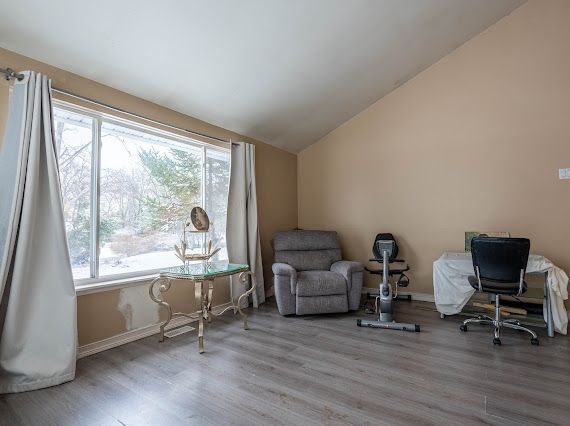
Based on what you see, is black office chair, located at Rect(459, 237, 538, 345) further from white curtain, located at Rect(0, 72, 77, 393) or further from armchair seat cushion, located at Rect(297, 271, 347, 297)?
white curtain, located at Rect(0, 72, 77, 393)

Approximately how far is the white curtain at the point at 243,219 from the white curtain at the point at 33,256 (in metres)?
1.73

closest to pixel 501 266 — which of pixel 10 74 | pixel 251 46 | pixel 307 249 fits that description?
pixel 307 249

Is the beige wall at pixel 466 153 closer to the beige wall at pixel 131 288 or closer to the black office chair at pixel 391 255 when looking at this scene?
the black office chair at pixel 391 255

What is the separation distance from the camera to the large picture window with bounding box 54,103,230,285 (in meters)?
2.39

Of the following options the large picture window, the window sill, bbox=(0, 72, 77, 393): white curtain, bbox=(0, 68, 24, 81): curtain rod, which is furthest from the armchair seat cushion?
bbox=(0, 68, 24, 81): curtain rod

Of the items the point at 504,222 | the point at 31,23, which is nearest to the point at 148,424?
the point at 31,23

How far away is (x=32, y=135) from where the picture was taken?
197 centimetres

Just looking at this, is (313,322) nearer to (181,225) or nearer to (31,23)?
(181,225)

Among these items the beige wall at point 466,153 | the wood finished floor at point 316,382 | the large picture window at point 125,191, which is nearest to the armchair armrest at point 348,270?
the wood finished floor at point 316,382

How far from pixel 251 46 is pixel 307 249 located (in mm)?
2387

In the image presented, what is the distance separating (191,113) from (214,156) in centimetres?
58

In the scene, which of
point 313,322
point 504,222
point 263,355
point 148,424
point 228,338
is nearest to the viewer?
point 148,424

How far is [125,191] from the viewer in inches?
107

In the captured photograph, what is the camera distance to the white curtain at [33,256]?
6.13 ft
